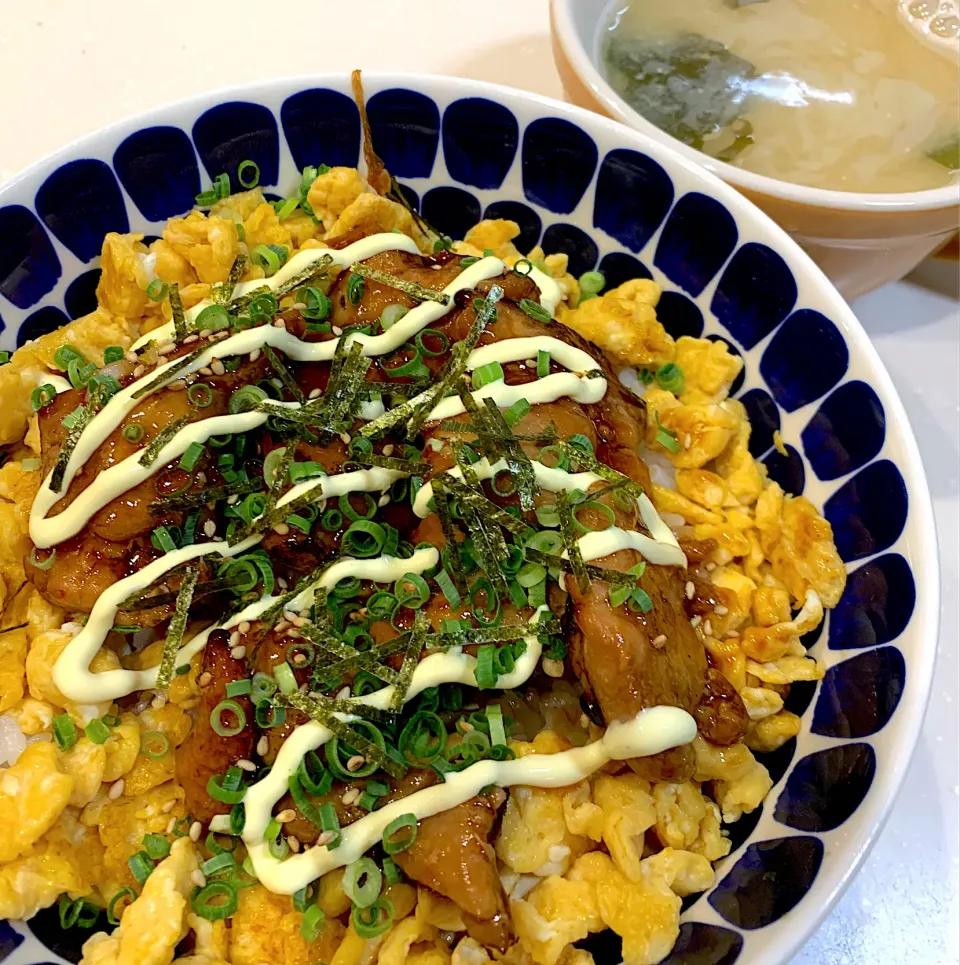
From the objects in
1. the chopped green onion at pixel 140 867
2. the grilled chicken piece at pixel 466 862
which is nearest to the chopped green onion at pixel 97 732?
the chopped green onion at pixel 140 867

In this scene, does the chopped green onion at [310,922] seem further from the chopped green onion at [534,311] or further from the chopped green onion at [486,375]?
the chopped green onion at [534,311]

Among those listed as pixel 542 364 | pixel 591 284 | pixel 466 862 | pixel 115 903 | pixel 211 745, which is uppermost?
pixel 542 364

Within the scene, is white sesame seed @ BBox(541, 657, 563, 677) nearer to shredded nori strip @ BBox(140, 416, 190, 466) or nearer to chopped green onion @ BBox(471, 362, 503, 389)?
chopped green onion @ BBox(471, 362, 503, 389)

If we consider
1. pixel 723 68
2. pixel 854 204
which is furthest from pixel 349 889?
pixel 723 68

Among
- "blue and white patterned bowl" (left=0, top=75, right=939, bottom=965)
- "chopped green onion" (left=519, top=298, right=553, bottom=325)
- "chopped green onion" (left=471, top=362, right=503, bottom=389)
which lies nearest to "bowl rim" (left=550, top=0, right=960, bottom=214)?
"blue and white patterned bowl" (left=0, top=75, right=939, bottom=965)

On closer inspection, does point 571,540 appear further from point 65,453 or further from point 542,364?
point 65,453

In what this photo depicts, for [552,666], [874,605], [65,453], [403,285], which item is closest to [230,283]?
[403,285]
